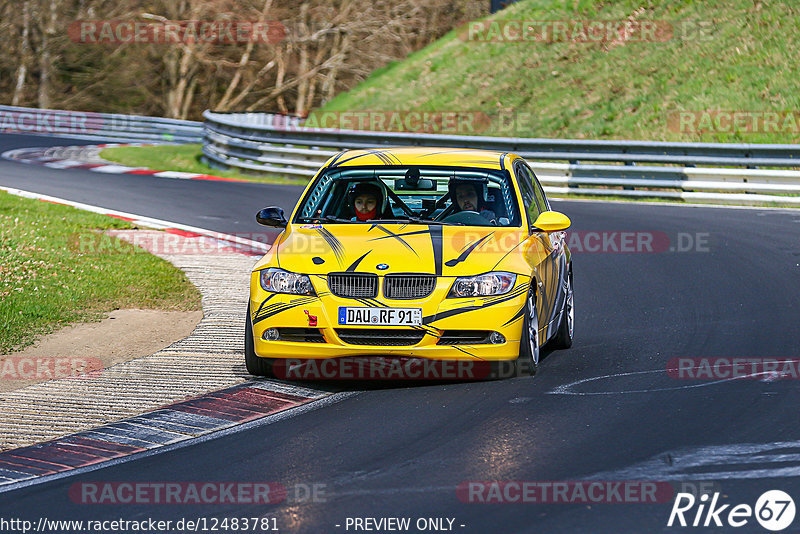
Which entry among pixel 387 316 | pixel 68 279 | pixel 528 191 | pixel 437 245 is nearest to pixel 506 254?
pixel 437 245

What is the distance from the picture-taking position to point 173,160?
3005 cm

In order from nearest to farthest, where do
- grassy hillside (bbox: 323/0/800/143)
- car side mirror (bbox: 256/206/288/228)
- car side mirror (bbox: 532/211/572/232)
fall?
car side mirror (bbox: 532/211/572/232) < car side mirror (bbox: 256/206/288/228) < grassy hillside (bbox: 323/0/800/143)

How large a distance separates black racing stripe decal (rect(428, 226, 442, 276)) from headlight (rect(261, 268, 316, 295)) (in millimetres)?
862

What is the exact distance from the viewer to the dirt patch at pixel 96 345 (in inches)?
349

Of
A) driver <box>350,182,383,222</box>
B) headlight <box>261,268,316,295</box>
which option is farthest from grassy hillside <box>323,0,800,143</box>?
headlight <box>261,268,316,295</box>

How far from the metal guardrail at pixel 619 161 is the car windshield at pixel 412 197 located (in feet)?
42.7

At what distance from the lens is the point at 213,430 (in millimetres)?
7098

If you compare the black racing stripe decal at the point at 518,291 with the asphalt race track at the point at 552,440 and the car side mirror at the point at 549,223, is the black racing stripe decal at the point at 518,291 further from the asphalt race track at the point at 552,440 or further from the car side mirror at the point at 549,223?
the car side mirror at the point at 549,223

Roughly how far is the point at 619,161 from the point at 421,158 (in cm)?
1365

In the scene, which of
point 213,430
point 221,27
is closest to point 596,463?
point 213,430
